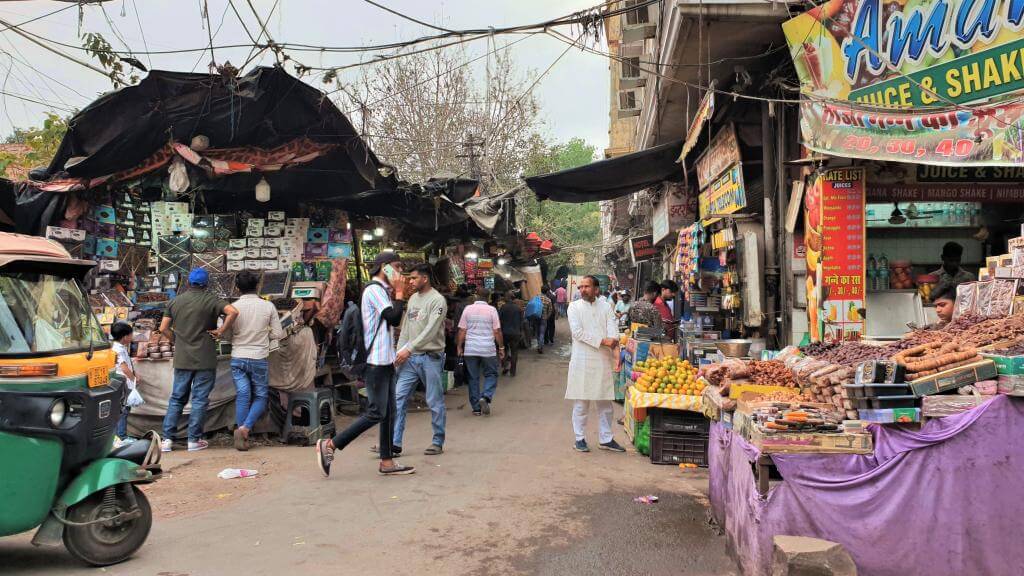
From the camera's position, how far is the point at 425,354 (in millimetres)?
8281

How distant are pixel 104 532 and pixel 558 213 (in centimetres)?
4052

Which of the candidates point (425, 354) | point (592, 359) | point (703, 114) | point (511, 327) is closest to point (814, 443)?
point (592, 359)

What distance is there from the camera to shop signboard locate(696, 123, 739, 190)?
30.9 feet

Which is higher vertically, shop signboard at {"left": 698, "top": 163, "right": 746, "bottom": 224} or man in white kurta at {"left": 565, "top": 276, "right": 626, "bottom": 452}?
shop signboard at {"left": 698, "top": 163, "right": 746, "bottom": 224}

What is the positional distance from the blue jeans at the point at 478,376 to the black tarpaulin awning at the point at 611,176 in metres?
2.94

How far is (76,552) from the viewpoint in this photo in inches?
169

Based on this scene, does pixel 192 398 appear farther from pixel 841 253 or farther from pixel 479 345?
pixel 841 253

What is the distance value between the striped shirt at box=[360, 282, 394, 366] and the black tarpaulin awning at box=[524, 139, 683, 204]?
15.4ft

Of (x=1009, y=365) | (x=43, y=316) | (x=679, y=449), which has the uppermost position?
(x=43, y=316)

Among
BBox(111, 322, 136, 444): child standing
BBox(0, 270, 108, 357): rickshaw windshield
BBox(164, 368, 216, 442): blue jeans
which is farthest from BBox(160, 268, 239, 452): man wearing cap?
BBox(0, 270, 108, 357): rickshaw windshield

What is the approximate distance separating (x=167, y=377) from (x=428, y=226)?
6.39 meters

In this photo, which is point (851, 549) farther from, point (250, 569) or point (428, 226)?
point (428, 226)

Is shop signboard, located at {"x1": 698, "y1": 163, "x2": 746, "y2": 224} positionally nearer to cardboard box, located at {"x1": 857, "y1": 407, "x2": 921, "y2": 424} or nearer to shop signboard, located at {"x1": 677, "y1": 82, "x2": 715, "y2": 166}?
shop signboard, located at {"x1": 677, "y1": 82, "x2": 715, "y2": 166}

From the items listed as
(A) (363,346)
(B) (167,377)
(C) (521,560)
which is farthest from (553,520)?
(B) (167,377)
